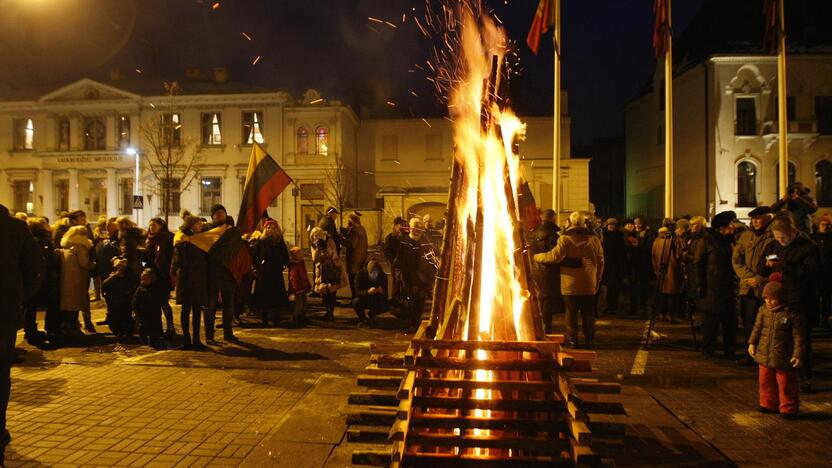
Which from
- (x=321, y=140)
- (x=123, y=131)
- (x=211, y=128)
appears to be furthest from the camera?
(x=123, y=131)

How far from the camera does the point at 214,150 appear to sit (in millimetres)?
41375

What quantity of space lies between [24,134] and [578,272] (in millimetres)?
47398

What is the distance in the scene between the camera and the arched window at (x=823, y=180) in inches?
1264

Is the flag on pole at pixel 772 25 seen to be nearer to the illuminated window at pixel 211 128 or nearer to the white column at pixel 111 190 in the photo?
the illuminated window at pixel 211 128

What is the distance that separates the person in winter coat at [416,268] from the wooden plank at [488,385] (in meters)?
6.13

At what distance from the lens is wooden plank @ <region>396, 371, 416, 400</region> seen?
4113mm

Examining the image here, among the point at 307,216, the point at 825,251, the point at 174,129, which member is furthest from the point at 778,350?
the point at 174,129

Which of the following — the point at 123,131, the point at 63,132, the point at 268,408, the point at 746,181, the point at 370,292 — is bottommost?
the point at 268,408

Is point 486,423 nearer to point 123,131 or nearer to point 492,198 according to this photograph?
point 492,198

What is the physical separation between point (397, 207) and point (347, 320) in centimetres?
2600

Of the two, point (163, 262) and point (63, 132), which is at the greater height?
point (63, 132)

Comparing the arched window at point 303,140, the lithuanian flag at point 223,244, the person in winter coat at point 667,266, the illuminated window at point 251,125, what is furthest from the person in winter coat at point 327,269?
the illuminated window at point 251,125

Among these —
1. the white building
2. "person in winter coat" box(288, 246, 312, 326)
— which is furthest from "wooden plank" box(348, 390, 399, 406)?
the white building

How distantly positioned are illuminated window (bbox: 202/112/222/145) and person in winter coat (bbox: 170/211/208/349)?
34.5 m
